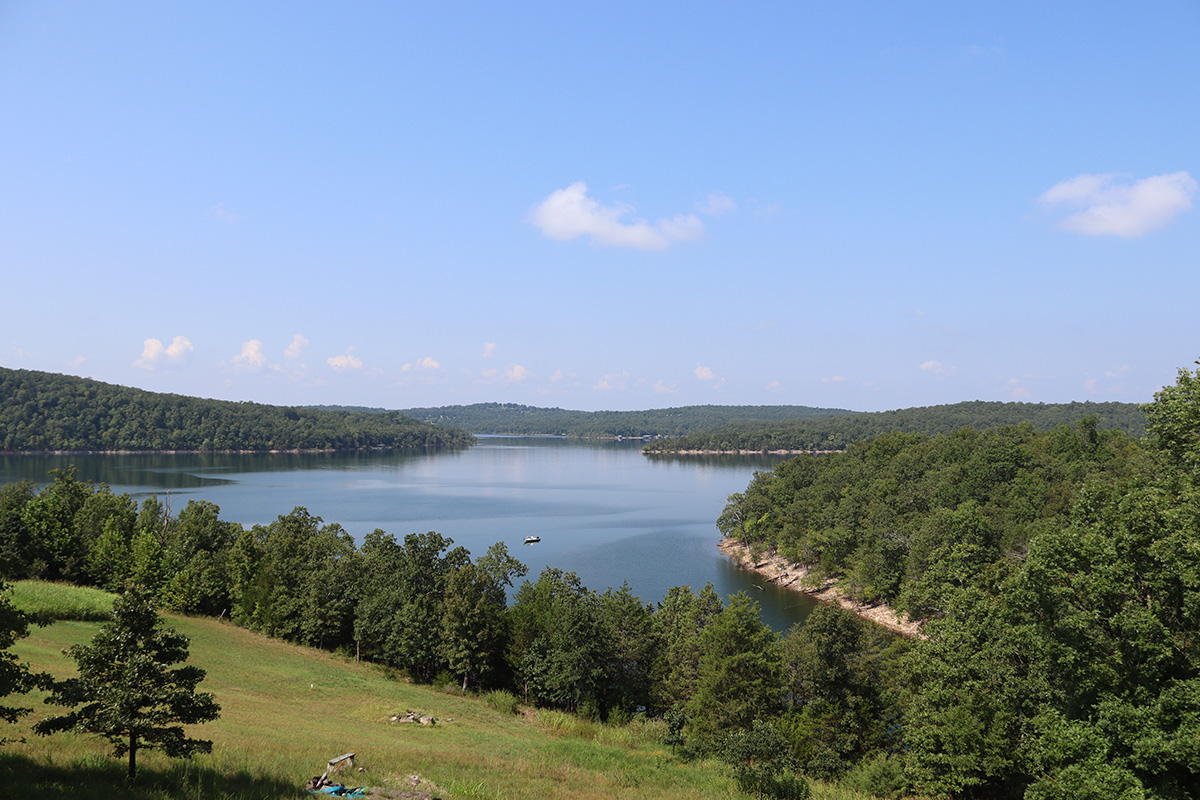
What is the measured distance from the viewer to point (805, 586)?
60.2 m

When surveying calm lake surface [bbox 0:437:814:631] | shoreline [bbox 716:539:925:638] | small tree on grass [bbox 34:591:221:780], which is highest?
small tree on grass [bbox 34:591:221:780]

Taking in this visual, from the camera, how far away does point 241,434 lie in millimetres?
196000

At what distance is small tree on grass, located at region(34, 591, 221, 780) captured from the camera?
38.4 ft

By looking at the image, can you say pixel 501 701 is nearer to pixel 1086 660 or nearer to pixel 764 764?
pixel 764 764

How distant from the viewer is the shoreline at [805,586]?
49.2 metres

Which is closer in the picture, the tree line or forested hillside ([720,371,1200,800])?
forested hillside ([720,371,1200,800])

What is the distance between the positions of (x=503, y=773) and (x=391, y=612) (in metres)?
21.8

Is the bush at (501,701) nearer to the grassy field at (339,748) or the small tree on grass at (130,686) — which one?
the grassy field at (339,748)

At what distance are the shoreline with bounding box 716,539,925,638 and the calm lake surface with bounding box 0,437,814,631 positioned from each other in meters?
1.79

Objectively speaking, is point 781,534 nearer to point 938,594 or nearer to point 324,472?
point 938,594

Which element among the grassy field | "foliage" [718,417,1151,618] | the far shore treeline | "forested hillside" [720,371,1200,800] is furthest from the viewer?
"foliage" [718,417,1151,618]

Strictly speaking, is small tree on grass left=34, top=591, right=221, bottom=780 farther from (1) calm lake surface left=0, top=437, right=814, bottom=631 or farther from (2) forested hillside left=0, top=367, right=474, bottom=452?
(2) forested hillside left=0, top=367, right=474, bottom=452

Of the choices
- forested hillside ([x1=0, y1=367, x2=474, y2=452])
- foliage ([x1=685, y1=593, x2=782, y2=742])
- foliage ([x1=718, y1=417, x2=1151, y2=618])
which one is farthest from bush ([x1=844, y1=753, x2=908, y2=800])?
forested hillside ([x1=0, y1=367, x2=474, y2=452])

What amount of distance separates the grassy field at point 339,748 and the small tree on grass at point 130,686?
126 cm
